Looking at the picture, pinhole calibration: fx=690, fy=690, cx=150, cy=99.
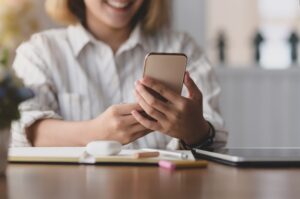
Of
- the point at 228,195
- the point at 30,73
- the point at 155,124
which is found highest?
the point at 30,73

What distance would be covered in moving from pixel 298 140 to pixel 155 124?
1989 mm

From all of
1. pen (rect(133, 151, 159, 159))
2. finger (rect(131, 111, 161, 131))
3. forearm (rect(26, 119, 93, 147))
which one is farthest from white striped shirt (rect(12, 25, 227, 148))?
pen (rect(133, 151, 159, 159))

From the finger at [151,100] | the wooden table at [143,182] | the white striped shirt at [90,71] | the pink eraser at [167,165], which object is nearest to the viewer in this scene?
the wooden table at [143,182]

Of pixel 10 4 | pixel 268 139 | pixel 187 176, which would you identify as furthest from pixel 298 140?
pixel 187 176

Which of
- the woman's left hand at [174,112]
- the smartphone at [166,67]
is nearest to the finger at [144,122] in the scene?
the woman's left hand at [174,112]

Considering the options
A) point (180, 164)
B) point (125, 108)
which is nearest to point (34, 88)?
point (125, 108)

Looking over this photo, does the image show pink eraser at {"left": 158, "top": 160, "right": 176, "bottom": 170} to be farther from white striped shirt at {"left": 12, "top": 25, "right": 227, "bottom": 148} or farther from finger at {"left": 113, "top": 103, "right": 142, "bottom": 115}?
white striped shirt at {"left": 12, "top": 25, "right": 227, "bottom": 148}

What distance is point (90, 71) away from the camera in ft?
6.26

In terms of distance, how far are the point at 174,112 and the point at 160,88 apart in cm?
14

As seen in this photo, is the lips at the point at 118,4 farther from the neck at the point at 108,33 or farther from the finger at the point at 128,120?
the finger at the point at 128,120

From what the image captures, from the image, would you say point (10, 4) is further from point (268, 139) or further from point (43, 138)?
point (268, 139)

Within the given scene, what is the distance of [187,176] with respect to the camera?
101 cm

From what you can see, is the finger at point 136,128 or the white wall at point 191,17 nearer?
the finger at point 136,128

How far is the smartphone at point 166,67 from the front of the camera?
4.05 feet
